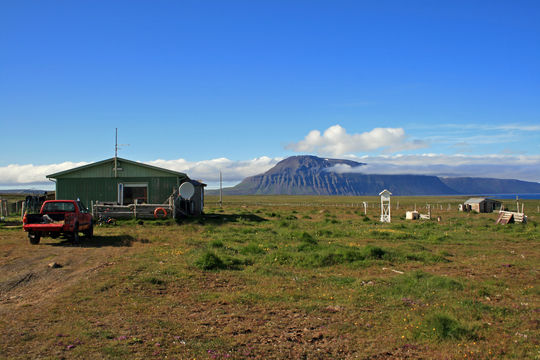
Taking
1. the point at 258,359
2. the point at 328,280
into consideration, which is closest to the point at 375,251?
the point at 328,280

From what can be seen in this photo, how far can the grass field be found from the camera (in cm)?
633

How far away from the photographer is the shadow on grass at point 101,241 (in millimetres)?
17383

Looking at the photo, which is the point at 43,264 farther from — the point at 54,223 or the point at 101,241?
the point at 101,241

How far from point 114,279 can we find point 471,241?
1691 cm

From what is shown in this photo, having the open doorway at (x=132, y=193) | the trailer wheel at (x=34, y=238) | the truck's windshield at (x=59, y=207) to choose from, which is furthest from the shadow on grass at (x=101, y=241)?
the open doorway at (x=132, y=193)

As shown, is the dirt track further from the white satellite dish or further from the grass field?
the white satellite dish

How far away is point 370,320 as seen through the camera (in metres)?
7.80

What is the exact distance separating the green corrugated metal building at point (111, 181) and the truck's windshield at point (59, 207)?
11.9 m

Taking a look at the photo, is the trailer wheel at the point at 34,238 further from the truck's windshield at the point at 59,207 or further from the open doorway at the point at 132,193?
the open doorway at the point at 132,193

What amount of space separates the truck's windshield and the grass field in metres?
2.34

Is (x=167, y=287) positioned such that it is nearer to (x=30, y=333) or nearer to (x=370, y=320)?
(x=30, y=333)

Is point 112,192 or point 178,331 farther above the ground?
point 112,192

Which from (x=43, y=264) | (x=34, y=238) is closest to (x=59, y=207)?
(x=34, y=238)

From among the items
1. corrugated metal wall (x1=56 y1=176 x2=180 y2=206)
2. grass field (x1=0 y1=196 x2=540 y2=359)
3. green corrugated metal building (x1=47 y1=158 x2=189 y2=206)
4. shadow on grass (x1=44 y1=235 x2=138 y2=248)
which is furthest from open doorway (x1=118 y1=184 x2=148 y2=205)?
grass field (x1=0 y1=196 x2=540 y2=359)
